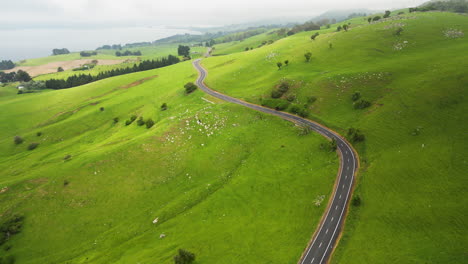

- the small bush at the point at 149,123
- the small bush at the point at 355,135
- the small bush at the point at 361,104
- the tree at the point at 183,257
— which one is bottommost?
the tree at the point at 183,257

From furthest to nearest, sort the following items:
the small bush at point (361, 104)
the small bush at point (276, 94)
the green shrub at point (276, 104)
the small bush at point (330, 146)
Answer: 1. the small bush at point (276, 94)
2. the green shrub at point (276, 104)
3. the small bush at point (361, 104)
4. the small bush at point (330, 146)

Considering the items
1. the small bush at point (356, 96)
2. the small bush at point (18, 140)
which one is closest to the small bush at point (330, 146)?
the small bush at point (356, 96)

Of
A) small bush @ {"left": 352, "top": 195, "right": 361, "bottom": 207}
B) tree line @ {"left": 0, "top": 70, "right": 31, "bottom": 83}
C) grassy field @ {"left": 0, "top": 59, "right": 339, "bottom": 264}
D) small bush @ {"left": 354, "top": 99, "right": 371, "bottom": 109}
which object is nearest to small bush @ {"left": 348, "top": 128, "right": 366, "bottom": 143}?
grassy field @ {"left": 0, "top": 59, "right": 339, "bottom": 264}

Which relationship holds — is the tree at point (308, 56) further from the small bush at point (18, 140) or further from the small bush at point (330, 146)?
the small bush at point (18, 140)

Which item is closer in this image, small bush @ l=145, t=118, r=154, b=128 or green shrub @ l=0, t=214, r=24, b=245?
green shrub @ l=0, t=214, r=24, b=245

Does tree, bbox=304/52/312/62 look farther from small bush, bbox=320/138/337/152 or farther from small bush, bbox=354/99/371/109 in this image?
small bush, bbox=320/138/337/152

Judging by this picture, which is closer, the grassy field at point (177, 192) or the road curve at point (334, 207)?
the road curve at point (334, 207)
